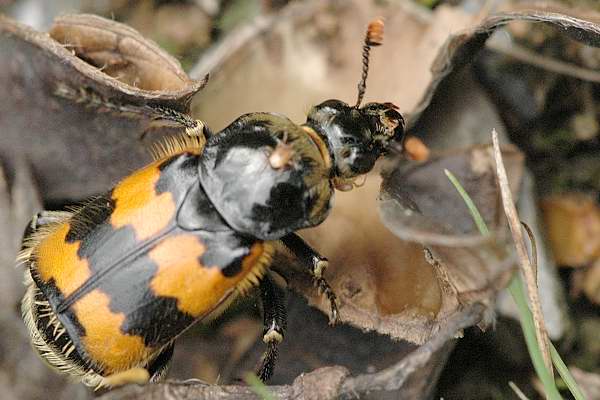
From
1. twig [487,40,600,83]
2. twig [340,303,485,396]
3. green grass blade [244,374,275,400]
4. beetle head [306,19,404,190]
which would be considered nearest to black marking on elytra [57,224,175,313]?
green grass blade [244,374,275,400]

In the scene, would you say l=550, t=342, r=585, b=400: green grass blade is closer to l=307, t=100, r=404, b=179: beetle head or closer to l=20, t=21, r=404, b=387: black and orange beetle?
l=20, t=21, r=404, b=387: black and orange beetle

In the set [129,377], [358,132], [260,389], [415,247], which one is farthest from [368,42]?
[129,377]

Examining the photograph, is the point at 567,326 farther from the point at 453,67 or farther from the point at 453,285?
the point at 453,67

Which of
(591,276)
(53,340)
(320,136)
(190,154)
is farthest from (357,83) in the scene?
(53,340)

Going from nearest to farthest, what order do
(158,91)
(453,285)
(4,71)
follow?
1. (453,285)
2. (158,91)
3. (4,71)

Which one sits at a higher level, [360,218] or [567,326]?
[360,218]

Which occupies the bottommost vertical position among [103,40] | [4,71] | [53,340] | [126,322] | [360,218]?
[53,340]

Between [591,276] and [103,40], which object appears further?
[591,276]

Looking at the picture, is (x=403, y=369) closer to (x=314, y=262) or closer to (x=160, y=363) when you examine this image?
(x=314, y=262)
